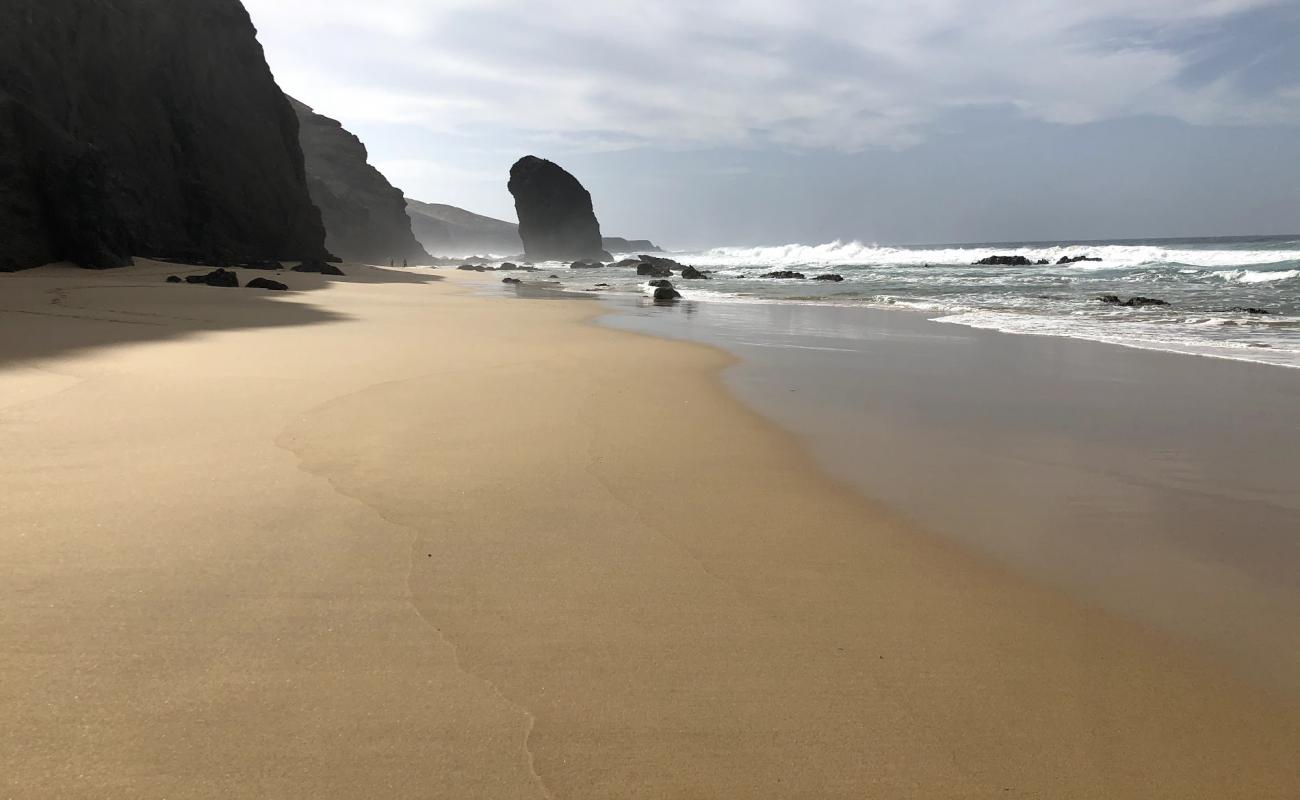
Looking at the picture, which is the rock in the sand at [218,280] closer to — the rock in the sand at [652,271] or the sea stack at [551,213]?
the rock in the sand at [652,271]

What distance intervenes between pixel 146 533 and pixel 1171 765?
284 cm

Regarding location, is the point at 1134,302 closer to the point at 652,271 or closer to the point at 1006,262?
the point at 652,271

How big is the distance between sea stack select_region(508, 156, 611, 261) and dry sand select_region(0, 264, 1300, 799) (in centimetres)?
9075

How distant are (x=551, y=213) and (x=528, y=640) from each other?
94597 mm

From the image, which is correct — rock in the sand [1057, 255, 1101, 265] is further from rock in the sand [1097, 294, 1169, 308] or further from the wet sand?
the wet sand

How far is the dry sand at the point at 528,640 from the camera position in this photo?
1.41 meters

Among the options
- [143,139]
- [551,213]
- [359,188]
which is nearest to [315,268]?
[143,139]

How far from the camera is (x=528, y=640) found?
183cm

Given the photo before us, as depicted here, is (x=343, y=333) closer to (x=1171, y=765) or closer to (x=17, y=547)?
(x=17, y=547)

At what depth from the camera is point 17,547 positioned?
2.13 metres

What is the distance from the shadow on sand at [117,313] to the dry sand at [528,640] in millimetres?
2924

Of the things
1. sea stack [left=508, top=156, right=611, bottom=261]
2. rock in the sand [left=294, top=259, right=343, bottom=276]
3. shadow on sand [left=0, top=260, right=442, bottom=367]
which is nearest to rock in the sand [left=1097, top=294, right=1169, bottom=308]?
shadow on sand [left=0, top=260, right=442, bottom=367]

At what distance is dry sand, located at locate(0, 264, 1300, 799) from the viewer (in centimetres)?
141

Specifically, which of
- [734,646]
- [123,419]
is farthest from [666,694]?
[123,419]
